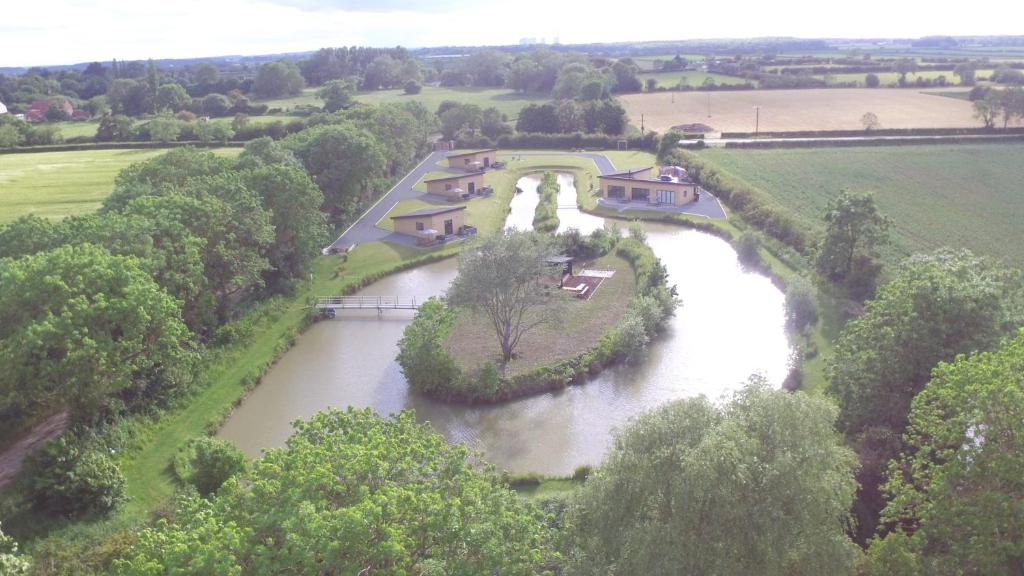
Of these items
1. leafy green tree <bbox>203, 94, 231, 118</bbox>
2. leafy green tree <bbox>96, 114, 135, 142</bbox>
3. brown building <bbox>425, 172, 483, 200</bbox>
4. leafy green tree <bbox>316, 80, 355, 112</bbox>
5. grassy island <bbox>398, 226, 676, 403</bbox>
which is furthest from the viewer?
leafy green tree <bbox>203, 94, 231, 118</bbox>

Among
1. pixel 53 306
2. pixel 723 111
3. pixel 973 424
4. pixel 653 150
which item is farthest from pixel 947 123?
pixel 53 306

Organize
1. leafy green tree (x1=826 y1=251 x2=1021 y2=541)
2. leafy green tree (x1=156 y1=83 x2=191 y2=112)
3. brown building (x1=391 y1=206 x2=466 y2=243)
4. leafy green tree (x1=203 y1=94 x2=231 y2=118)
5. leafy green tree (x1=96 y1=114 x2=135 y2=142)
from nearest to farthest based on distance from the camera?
leafy green tree (x1=826 y1=251 x2=1021 y2=541) → brown building (x1=391 y1=206 x2=466 y2=243) → leafy green tree (x1=96 y1=114 x2=135 y2=142) → leafy green tree (x1=203 y1=94 x2=231 y2=118) → leafy green tree (x1=156 y1=83 x2=191 y2=112)

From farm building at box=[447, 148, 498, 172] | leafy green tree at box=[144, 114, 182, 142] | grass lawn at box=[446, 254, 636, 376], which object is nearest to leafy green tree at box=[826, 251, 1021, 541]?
grass lawn at box=[446, 254, 636, 376]

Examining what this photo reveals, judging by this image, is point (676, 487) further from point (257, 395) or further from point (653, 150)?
point (653, 150)

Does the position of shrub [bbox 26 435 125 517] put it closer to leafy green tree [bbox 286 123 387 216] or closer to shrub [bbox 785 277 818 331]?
shrub [bbox 785 277 818 331]

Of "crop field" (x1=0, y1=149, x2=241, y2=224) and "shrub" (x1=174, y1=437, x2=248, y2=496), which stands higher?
"crop field" (x1=0, y1=149, x2=241, y2=224)

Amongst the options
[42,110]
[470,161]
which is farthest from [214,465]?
[42,110]
